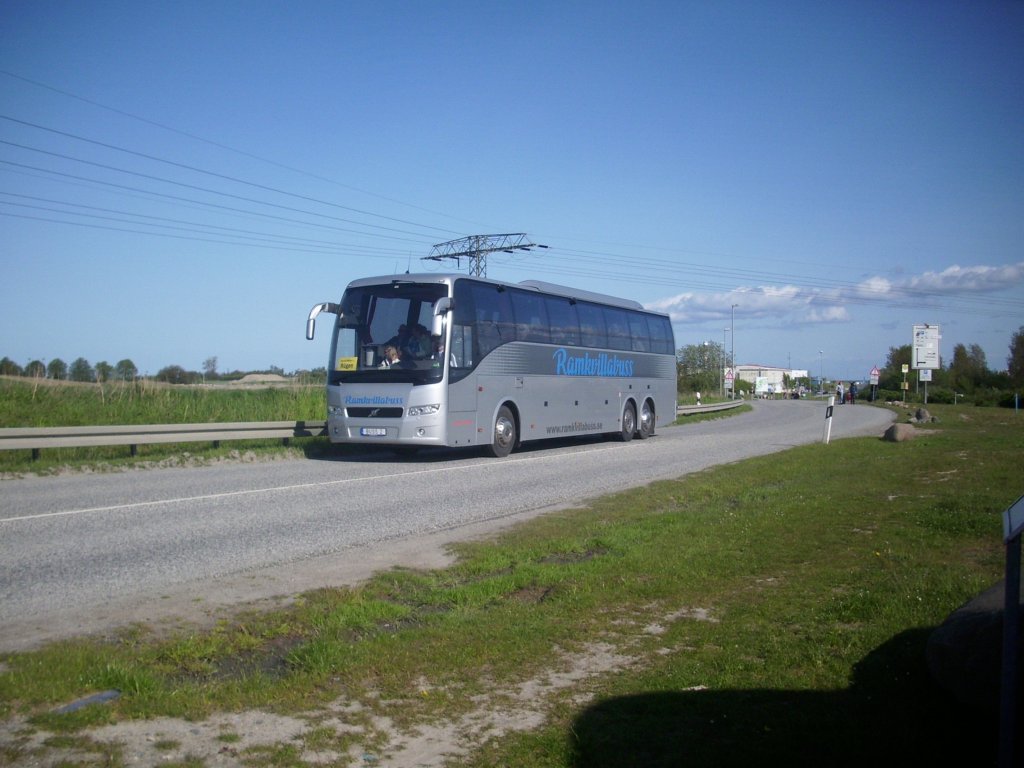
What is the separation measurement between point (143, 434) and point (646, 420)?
49.6 feet

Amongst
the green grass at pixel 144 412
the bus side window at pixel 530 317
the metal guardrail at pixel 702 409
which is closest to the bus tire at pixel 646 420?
the bus side window at pixel 530 317

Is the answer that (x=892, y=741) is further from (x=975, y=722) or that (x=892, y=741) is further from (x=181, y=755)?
(x=181, y=755)

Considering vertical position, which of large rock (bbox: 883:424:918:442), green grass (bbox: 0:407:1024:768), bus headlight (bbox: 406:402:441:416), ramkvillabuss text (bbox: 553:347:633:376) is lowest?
green grass (bbox: 0:407:1024:768)

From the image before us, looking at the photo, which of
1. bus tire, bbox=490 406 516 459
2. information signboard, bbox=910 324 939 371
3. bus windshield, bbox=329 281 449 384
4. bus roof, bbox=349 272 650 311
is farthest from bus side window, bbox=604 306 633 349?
information signboard, bbox=910 324 939 371

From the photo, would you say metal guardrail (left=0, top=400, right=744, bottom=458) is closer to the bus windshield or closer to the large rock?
the bus windshield

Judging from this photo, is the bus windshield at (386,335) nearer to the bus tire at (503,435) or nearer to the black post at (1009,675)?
the bus tire at (503,435)

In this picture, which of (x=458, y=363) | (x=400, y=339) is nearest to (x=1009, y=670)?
(x=458, y=363)

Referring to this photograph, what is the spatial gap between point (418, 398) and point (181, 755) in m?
14.2

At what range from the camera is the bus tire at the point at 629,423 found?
87.0 feet

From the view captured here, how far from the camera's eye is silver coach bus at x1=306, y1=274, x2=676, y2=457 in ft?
60.4

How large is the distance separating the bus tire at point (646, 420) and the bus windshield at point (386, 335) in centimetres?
1084

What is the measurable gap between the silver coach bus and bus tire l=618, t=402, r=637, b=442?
→ 215cm

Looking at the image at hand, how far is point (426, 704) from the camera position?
4.61 m

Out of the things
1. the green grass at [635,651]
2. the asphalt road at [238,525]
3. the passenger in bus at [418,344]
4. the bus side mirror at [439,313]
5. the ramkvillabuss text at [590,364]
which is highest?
the bus side mirror at [439,313]
